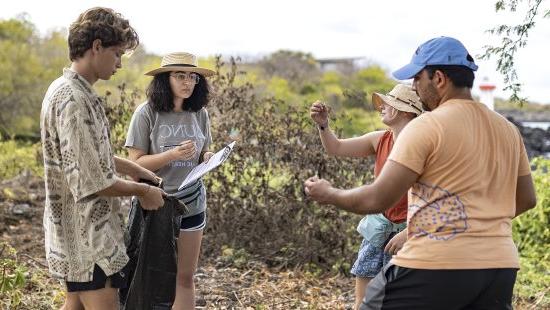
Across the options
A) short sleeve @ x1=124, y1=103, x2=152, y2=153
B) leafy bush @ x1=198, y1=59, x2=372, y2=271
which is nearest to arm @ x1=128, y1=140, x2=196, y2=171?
short sleeve @ x1=124, y1=103, x2=152, y2=153

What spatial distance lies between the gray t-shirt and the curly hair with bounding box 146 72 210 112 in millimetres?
35

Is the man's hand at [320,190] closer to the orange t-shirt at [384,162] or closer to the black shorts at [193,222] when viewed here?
the orange t-shirt at [384,162]

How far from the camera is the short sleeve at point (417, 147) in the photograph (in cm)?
281

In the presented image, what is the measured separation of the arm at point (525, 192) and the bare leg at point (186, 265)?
1938 mm

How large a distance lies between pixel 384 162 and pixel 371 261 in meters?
0.55

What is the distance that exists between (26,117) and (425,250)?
43.7ft

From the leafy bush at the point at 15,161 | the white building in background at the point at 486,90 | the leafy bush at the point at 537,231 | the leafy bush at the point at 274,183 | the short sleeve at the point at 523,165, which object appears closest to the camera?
the short sleeve at the point at 523,165

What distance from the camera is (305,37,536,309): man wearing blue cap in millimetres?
2840

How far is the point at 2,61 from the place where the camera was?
14867 millimetres

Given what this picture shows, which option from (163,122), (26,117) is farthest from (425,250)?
(26,117)

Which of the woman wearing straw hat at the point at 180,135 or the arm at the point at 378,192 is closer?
the arm at the point at 378,192

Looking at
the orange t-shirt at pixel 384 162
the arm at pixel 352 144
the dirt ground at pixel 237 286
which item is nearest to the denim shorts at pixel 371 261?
the orange t-shirt at pixel 384 162

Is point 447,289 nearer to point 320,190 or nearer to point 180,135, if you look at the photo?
point 320,190

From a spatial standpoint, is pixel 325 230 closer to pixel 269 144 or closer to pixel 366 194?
pixel 269 144
